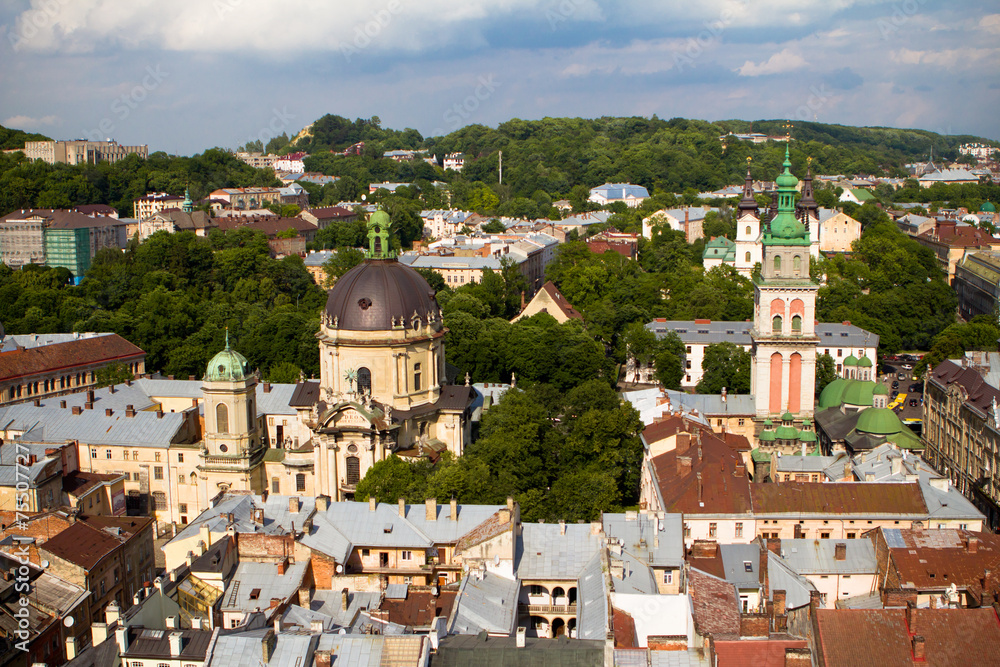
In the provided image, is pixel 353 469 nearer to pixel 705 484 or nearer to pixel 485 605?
pixel 705 484

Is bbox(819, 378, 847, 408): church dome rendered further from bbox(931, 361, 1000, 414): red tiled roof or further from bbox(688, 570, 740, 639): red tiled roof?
bbox(688, 570, 740, 639): red tiled roof

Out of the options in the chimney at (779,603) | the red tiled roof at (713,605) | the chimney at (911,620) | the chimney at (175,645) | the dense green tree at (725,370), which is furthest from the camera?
the dense green tree at (725,370)

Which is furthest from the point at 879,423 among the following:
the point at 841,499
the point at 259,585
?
the point at 259,585

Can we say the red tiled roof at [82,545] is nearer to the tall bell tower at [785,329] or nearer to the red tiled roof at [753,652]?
the red tiled roof at [753,652]

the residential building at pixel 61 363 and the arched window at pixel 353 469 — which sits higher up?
the residential building at pixel 61 363

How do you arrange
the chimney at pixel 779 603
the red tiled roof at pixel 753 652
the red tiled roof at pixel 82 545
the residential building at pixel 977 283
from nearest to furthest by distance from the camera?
the red tiled roof at pixel 753 652, the chimney at pixel 779 603, the red tiled roof at pixel 82 545, the residential building at pixel 977 283

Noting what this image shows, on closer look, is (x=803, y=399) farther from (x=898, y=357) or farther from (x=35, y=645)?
(x=35, y=645)

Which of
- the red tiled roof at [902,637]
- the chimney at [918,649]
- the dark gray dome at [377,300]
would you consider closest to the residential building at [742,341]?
the dark gray dome at [377,300]

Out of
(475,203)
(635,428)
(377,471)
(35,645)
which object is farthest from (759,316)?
(475,203)
